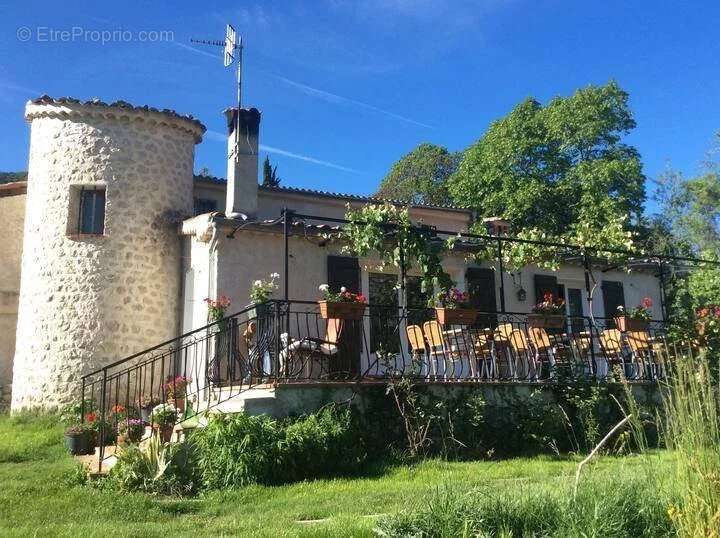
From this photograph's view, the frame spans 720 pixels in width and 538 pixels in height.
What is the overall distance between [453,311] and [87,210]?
6870 mm

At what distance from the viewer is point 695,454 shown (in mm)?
3934

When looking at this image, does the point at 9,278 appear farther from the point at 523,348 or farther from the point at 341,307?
the point at 523,348

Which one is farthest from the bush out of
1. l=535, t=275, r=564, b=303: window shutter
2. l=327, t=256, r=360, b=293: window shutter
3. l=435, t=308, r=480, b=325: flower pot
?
l=535, t=275, r=564, b=303: window shutter

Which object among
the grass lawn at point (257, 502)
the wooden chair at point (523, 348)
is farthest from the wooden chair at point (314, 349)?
the wooden chair at point (523, 348)

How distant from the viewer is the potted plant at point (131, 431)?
8.73m

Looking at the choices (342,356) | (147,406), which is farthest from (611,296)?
(147,406)

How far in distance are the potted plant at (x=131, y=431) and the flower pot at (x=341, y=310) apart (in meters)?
2.77

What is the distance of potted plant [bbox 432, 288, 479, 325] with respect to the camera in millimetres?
9641

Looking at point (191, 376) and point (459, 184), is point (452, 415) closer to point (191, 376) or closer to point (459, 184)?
point (191, 376)

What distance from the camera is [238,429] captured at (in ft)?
23.9

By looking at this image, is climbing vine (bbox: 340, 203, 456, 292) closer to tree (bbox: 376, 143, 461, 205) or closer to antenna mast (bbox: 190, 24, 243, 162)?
antenna mast (bbox: 190, 24, 243, 162)

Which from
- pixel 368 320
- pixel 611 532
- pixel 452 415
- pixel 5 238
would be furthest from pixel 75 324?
pixel 611 532

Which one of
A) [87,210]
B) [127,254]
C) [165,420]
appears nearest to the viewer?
[165,420]

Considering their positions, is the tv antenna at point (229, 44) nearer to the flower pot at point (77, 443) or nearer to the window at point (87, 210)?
the window at point (87, 210)
